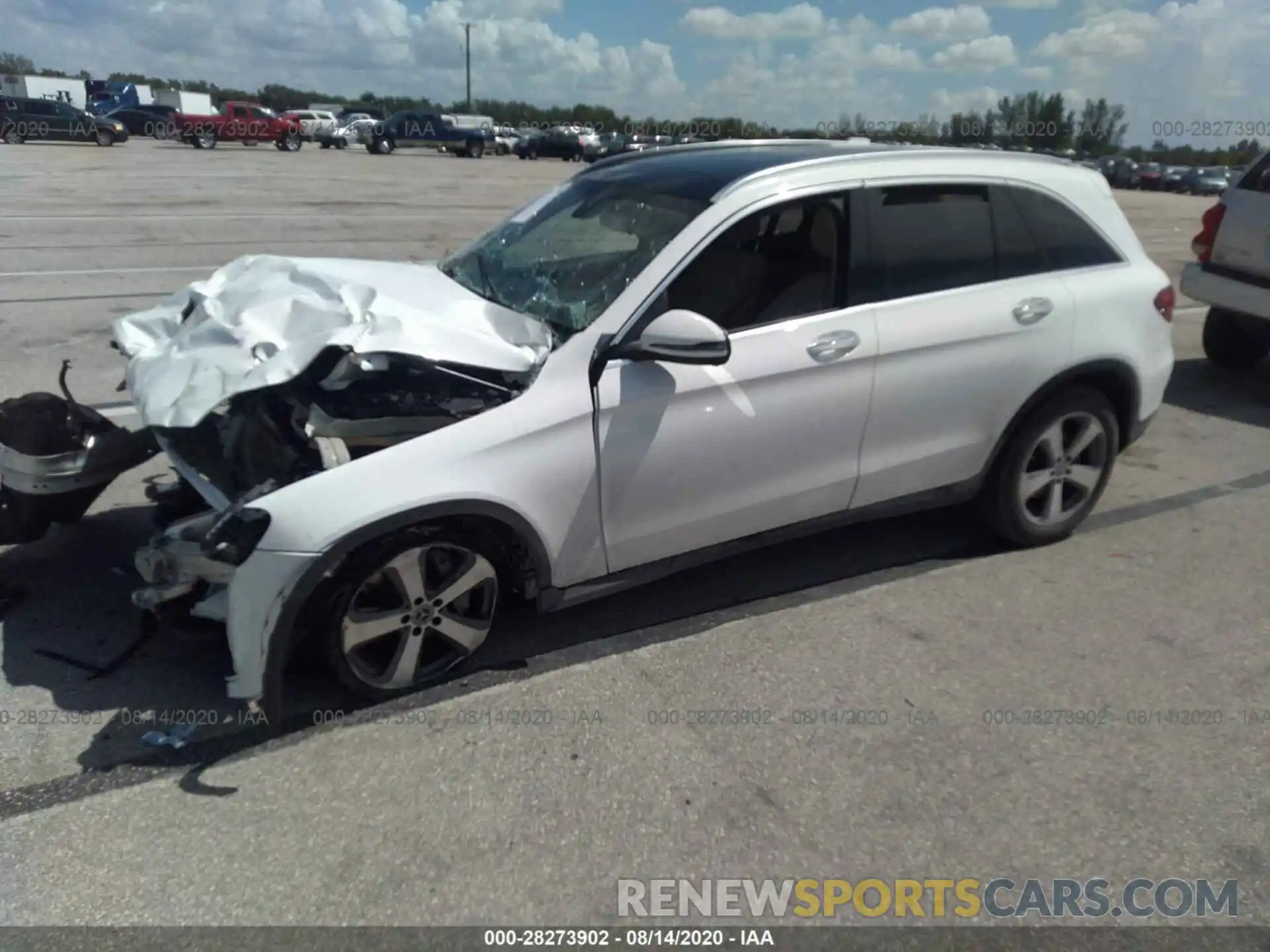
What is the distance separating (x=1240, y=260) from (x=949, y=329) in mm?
4660

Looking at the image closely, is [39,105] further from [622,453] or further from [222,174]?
[622,453]

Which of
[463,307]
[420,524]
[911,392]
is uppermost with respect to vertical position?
[463,307]

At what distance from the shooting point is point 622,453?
3357 mm

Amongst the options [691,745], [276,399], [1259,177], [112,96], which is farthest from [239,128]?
[691,745]

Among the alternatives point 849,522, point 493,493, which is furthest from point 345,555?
point 849,522

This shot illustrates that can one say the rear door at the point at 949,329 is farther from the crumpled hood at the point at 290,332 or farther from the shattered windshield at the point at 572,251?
the crumpled hood at the point at 290,332

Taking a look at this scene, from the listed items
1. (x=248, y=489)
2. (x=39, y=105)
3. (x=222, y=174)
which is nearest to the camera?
(x=248, y=489)

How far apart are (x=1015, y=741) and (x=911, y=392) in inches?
55.4

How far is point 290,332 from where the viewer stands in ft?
11.1

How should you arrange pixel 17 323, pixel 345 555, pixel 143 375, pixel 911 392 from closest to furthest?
pixel 345 555 → pixel 143 375 → pixel 911 392 → pixel 17 323

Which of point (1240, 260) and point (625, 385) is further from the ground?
point (1240, 260)

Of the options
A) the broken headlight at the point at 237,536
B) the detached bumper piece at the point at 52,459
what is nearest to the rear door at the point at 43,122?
the detached bumper piece at the point at 52,459

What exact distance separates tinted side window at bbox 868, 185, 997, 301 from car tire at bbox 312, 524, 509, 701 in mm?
1903

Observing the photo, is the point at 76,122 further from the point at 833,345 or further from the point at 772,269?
the point at 833,345
